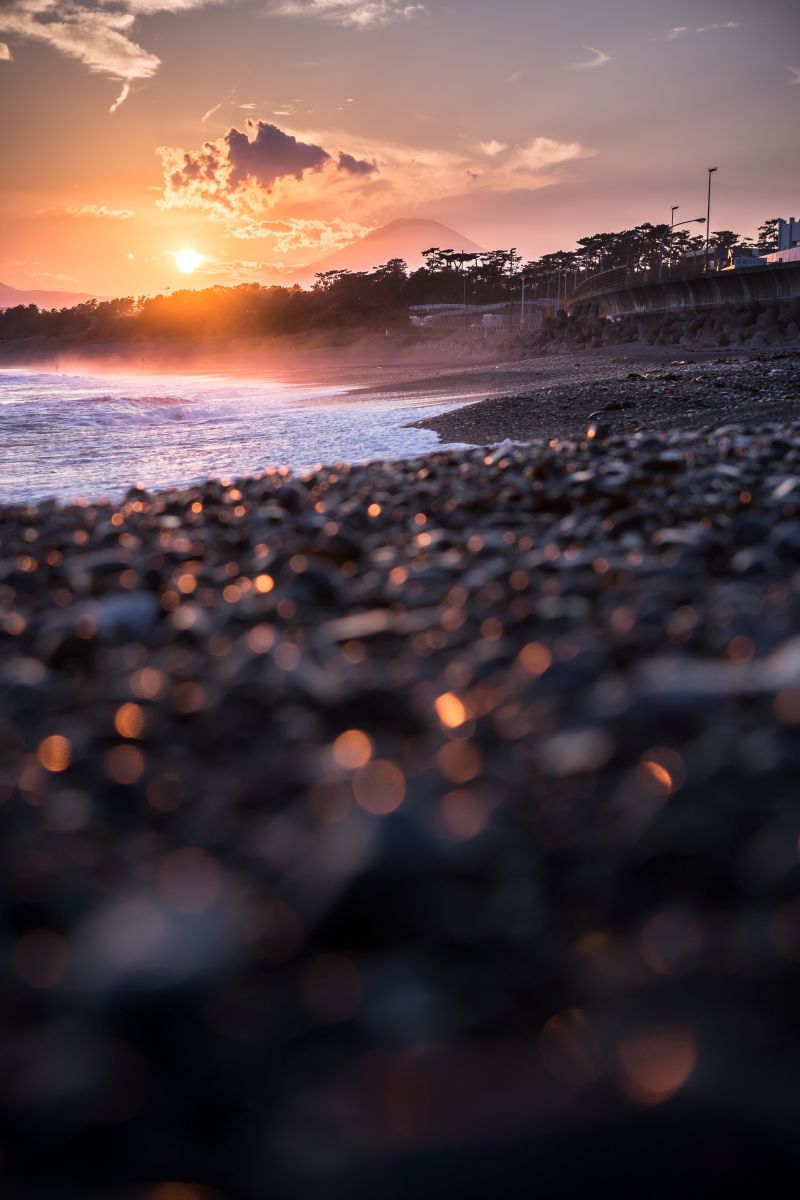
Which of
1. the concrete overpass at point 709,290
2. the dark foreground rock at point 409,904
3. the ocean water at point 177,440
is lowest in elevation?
the dark foreground rock at point 409,904

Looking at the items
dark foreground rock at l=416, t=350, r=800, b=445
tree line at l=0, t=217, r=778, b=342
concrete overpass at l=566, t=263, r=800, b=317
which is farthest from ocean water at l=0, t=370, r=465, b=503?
tree line at l=0, t=217, r=778, b=342

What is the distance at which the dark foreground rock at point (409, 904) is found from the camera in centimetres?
100

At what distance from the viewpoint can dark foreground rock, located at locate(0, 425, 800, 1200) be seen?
100cm

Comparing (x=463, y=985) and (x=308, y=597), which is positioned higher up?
(x=308, y=597)

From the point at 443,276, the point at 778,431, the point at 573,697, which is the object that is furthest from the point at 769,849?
the point at 443,276

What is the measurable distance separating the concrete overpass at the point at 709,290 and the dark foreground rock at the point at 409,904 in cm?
4091

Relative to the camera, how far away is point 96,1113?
101 cm

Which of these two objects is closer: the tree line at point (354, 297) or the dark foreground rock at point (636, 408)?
the dark foreground rock at point (636, 408)

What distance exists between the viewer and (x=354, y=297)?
120750 mm

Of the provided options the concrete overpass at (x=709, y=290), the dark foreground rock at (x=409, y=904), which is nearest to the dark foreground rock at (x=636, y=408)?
the dark foreground rock at (x=409, y=904)

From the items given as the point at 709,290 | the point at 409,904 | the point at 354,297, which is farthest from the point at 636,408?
the point at 354,297

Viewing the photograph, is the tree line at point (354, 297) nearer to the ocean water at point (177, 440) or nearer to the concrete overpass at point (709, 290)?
the concrete overpass at point (709, 290)

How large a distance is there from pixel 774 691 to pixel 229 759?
1.25 metres

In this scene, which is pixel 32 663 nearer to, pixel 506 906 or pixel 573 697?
pixel 573 697
